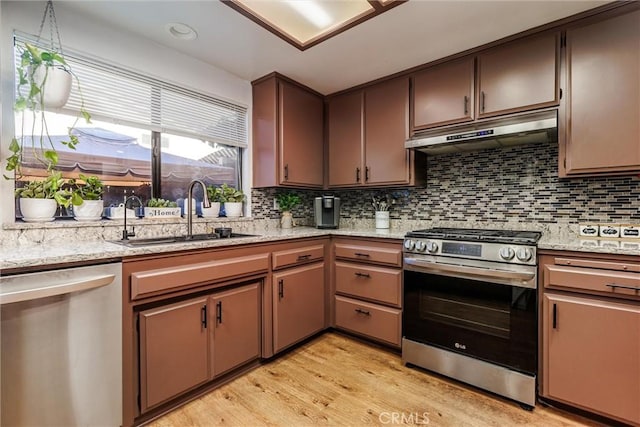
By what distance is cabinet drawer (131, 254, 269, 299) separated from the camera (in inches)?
57.1

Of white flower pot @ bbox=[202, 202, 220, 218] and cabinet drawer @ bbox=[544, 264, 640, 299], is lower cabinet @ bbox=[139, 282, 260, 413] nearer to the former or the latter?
white flower pot @ bbox=[202, 202, 220, 218]

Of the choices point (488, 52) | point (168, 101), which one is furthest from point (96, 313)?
point (488, 52)

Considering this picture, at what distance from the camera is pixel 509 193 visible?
230cm

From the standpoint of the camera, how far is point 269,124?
2.64 meters

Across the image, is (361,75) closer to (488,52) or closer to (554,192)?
(488,52)

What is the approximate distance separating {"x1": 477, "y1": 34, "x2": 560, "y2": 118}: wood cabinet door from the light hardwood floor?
1838mm

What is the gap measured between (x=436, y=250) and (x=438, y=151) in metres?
0.93

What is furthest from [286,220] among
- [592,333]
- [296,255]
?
[592,333]

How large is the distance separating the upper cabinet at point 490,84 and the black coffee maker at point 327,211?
94 cm

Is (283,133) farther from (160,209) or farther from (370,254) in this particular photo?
(370,254)

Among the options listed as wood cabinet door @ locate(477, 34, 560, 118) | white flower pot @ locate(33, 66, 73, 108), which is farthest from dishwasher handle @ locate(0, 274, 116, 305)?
wood cabinet door @ locate(477, 34, 560, 118)

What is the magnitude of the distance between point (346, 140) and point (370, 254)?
1179 mm

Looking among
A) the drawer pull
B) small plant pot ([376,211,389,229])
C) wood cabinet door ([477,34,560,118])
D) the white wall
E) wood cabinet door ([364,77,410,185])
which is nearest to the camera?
the drawer pull

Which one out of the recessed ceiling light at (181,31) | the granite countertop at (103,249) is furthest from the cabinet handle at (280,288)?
the recessed ceiling light at (181,31)
